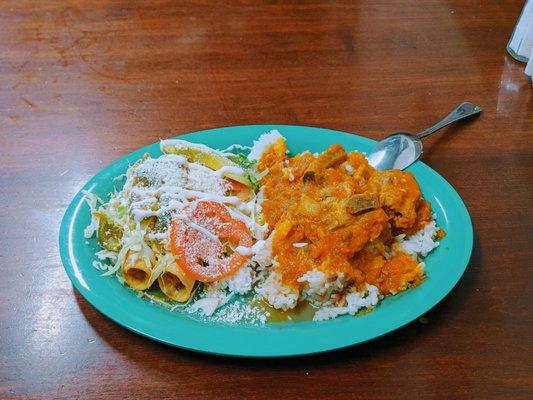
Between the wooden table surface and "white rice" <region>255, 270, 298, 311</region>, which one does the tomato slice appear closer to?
"white rice" <region>255, 270, 298, 311</region>

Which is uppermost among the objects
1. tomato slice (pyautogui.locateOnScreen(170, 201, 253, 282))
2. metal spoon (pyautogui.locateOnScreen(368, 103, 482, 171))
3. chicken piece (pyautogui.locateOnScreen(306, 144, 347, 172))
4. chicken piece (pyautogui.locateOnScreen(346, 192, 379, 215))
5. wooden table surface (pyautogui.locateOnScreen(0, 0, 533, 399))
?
chicken piece (pyautogui.locateOnScreen(346, 192, 379, 215))

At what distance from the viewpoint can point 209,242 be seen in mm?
1216

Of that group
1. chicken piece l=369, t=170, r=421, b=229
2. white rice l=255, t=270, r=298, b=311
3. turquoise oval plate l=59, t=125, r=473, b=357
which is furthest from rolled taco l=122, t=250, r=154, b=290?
chicken piece l=369, t=170, r=421, b=229

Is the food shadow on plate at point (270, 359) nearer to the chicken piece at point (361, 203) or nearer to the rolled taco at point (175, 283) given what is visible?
the rolled taco at point (175, 283)

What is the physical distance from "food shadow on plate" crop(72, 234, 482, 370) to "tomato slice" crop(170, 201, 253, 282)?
6.0 inches

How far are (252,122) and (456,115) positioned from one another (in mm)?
574

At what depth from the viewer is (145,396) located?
41.1 inches

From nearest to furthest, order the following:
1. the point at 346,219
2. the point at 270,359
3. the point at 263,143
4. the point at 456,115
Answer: the point at 270,359
the point at 346,219
the point at 263,143
the point at 456,115

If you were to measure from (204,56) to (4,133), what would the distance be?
0.68m

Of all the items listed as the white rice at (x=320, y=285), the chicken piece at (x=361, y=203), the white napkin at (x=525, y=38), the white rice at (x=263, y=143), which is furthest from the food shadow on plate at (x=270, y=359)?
the white napkin at (x=525, y=38)

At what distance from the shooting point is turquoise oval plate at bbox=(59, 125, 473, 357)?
3.42 ft

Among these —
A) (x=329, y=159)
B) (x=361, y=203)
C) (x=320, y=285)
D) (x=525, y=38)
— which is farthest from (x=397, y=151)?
(x=525, y=38)

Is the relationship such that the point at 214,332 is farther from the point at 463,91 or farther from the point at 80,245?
the point at 463,91

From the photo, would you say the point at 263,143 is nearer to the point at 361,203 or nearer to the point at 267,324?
the point at 361,203
